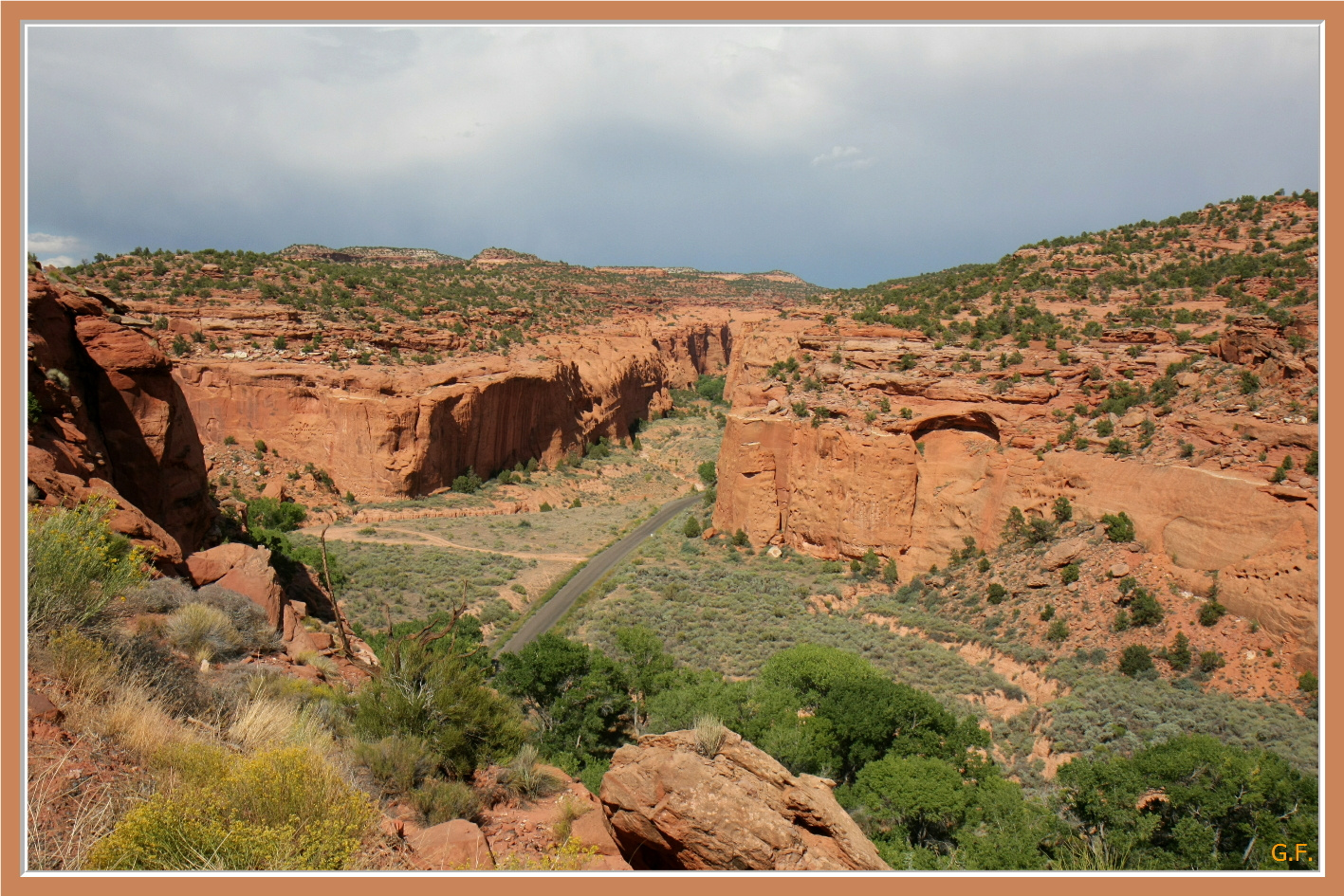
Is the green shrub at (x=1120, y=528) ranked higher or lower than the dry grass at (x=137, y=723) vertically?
lower

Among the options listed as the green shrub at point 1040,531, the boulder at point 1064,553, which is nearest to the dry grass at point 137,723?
the boulder at point 1064,553

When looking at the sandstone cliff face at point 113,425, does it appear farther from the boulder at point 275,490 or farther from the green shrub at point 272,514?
the boulder at point 275,490

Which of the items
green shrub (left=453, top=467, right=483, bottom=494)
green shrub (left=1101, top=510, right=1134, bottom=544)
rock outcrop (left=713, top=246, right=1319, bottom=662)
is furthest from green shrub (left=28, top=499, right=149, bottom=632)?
green shrub (left=453, top=467, right=483, bottom=494)

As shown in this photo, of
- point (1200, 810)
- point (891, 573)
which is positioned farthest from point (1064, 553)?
point (1200, 810)

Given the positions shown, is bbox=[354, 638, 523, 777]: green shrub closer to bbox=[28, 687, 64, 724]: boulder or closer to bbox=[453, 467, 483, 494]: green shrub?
bbox=[28, 687, 64, 724]: boulder

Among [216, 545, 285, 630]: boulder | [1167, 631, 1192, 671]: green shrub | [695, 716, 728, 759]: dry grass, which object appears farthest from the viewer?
[1167, 631, 1192, 671]: green shrub

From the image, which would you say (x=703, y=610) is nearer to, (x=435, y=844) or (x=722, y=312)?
(x=435, y=844)
